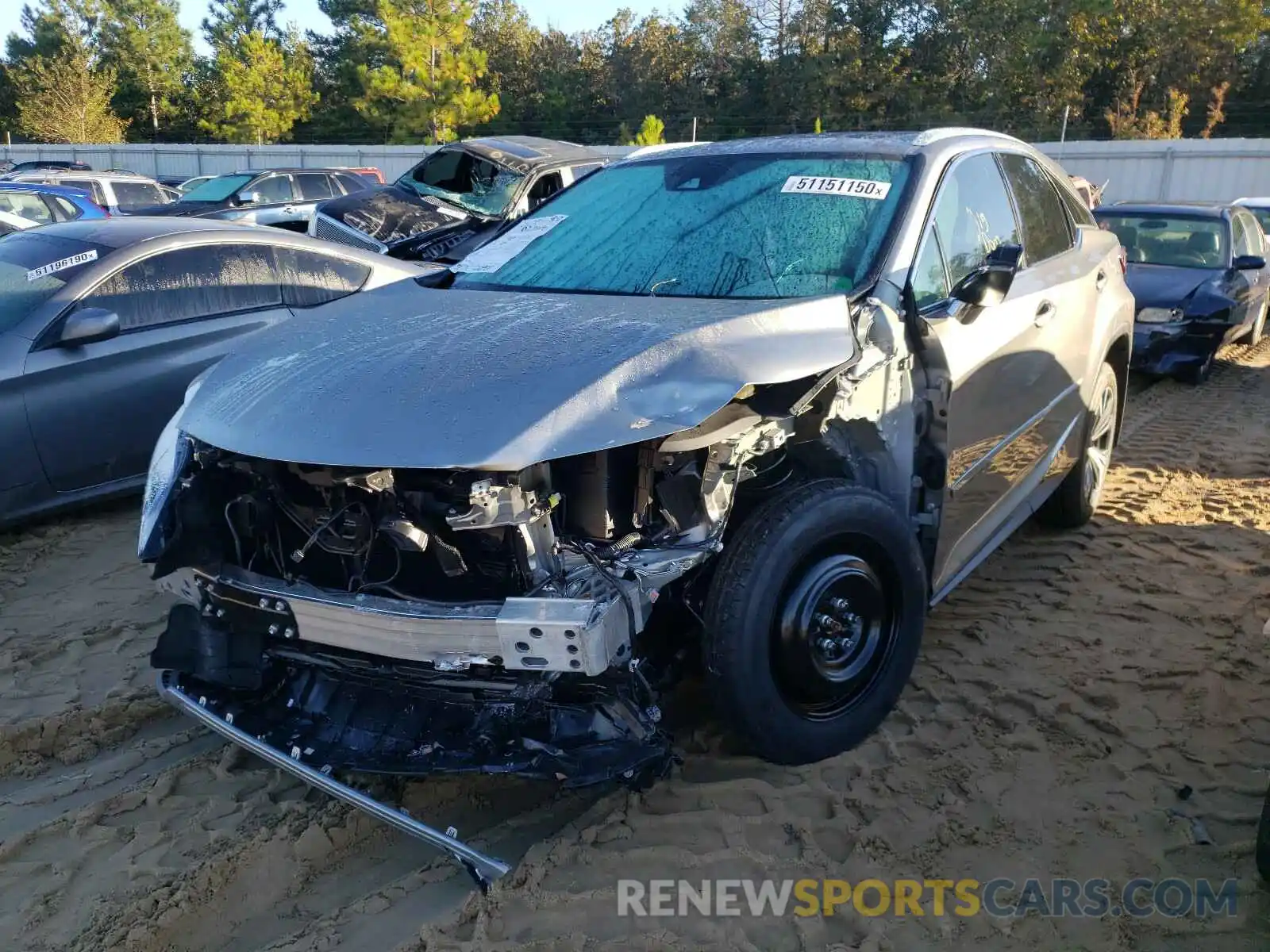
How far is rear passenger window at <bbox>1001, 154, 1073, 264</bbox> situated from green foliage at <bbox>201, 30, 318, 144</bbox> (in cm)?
4191

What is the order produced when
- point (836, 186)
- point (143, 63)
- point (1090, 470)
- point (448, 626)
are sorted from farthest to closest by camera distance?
point (143, 63) < point (1090, 470) < point (836, 186) < point (448, 626)

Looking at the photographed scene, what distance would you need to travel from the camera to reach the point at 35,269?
5.19 meters

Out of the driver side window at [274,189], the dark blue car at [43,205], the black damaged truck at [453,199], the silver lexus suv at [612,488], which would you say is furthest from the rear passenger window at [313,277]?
the driver side window at [274,189]

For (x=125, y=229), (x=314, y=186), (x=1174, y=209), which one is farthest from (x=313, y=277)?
(x=314, y=186)

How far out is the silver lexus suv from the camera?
2484 millimetres

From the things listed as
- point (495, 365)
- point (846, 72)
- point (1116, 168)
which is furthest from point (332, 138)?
point (495, 365)

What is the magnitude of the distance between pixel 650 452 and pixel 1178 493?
4223 mm

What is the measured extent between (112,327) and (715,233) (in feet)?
10.7

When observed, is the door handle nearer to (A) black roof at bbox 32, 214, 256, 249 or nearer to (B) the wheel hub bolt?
(B) the wheel hub bolt

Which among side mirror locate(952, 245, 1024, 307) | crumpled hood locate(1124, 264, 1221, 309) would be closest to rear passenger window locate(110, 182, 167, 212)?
crumpled hood locate(1124, 264, 1221, 309)

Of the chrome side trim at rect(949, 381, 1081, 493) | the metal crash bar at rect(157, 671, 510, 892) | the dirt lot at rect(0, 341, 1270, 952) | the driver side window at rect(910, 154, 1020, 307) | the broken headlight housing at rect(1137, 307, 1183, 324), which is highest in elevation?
the driver side window at rect(910, 154, 1020, 307)

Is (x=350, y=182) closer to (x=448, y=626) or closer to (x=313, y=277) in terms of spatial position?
(x=313, y=277)

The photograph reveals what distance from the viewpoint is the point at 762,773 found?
9.92 ft

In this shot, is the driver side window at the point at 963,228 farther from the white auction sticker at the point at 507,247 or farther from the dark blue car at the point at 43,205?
the dark blue car at the point at 43,205
